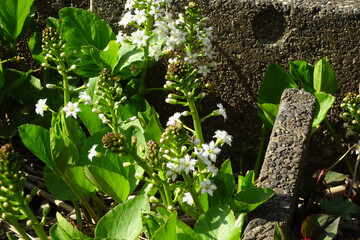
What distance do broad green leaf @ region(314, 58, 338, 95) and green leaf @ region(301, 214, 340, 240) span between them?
689 millimetres

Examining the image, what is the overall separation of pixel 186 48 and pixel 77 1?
2.01 ft

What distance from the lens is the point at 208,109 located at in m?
2.59

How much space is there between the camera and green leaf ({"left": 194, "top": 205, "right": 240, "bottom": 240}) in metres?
1.72

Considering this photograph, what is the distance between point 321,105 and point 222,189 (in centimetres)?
56

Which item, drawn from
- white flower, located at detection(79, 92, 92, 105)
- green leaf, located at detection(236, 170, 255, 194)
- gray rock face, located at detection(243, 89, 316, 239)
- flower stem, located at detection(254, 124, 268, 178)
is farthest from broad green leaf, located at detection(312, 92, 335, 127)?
white flower, located at detection(79, 92, 92, 105)

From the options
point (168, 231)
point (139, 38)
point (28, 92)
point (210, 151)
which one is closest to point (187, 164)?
point (210, 151)

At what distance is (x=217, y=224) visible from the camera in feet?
5.73

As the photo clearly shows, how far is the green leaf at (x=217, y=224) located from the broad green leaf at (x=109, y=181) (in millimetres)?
310

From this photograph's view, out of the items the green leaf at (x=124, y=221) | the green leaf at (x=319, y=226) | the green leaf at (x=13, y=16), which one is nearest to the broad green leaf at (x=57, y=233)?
the green leaf at (x=124, y=221)

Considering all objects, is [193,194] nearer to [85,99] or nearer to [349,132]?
[85,99]

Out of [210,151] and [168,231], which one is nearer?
[168,231]

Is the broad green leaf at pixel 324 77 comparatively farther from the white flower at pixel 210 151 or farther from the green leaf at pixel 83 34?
the green leaf at pixel 83 34

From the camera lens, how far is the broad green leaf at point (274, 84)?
94.1 inches

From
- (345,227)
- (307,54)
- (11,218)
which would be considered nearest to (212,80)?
(307,54)
